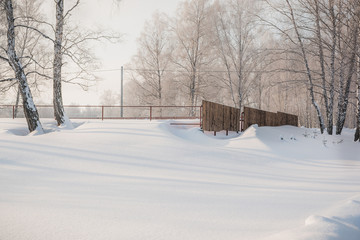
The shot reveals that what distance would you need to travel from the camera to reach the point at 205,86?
21.7m

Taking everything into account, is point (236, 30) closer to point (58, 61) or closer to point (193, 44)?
point (193, 44)

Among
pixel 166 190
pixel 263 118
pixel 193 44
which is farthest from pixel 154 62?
pixel 166 190

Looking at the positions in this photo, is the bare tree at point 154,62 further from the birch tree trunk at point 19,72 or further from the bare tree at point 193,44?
the birch tree trunk at point 19,72

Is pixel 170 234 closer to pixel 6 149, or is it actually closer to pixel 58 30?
pixel 6 149

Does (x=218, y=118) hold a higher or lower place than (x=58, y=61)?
lower

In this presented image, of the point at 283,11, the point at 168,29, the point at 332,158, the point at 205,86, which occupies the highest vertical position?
the point at 168,29

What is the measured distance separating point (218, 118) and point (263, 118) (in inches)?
169

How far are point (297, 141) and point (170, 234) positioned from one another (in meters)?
9.35

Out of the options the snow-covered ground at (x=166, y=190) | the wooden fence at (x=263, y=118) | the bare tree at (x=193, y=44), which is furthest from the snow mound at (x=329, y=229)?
the bare tree at (x=193, y=44)

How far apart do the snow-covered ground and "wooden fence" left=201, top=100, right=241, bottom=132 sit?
10.3ft

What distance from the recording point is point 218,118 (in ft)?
42.0

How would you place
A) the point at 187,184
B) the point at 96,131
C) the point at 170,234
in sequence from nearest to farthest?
the point at 170,234 < the point at 187,184 < the point at 96,131

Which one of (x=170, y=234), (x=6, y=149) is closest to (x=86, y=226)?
(x=170, y=234)

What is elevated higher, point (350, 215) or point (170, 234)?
point (350, 215)
